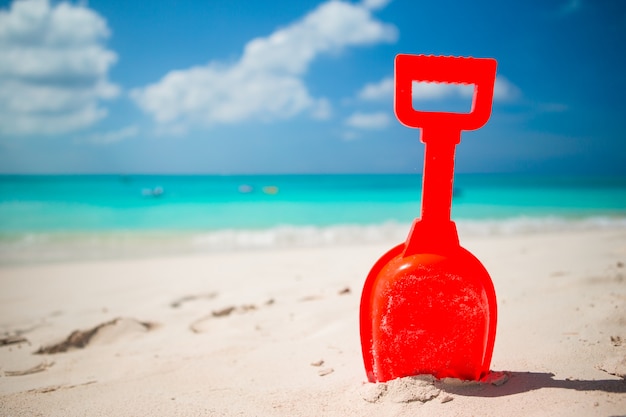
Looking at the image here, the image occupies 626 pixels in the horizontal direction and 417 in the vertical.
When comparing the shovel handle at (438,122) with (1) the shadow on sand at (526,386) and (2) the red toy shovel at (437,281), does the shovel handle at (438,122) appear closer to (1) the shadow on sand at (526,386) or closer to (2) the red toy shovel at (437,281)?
(2) the red toy shovel at (437,281)

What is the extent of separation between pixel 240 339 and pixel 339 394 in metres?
0.97

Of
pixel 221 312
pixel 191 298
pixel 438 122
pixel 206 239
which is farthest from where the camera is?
pixel 206 239

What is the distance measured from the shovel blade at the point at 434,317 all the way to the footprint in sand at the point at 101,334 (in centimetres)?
184

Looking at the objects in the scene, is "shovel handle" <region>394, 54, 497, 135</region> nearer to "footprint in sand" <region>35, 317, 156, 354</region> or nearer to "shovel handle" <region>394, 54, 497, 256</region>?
"shovel handle" <region>394, 54, 497, 256</region>

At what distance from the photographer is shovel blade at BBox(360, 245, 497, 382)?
132 centimetres

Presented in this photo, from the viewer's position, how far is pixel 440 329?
133 cm

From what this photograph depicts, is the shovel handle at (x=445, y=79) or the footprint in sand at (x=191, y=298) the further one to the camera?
the footprint in sand at (x=191, y=298)

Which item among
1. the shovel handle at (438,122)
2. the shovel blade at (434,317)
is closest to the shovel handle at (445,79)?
the shovel handle at (438,122)

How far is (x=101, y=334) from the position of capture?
101 inches

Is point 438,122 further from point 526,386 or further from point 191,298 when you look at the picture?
point 191,298

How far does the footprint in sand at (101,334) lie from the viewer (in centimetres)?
238

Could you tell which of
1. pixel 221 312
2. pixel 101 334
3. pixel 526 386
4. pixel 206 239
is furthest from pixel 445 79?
pixel 206 239

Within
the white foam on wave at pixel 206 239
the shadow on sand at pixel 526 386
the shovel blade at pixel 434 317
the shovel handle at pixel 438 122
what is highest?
the shovel handle at pixel 438 122

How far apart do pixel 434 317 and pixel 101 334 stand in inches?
82.9
